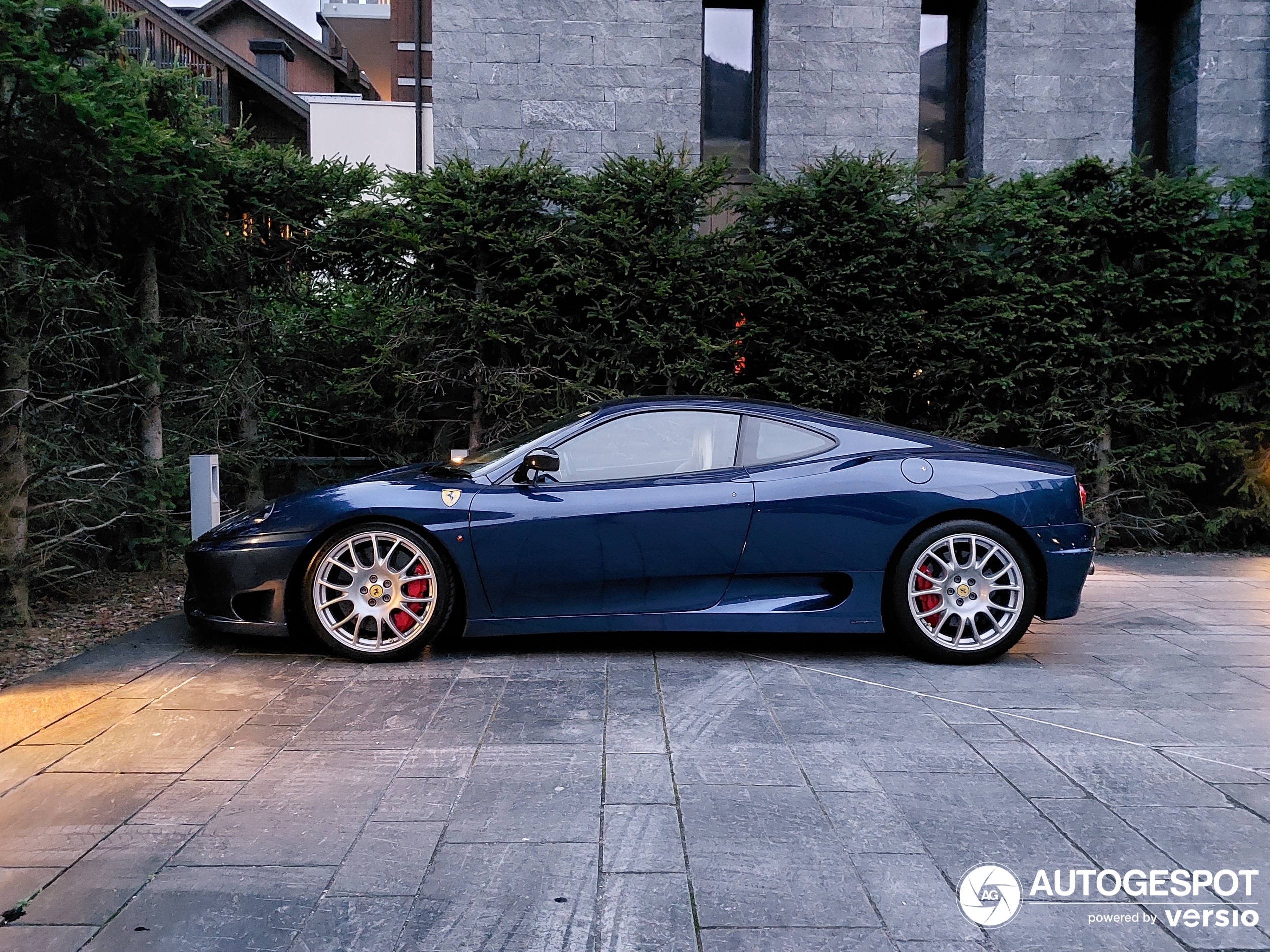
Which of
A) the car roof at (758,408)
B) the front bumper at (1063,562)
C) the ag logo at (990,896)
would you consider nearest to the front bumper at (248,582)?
the car roof at (758,408)

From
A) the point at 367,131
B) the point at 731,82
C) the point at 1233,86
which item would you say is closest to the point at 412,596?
the point at 731,82

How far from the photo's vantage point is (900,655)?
4773 millimetres

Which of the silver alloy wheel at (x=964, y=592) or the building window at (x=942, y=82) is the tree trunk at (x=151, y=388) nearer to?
the silver alloy wheel at (x=964, y=592)

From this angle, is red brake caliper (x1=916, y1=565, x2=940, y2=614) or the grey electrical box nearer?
red brake caliper (x1=916, y1=565, x2=940, y2=614)

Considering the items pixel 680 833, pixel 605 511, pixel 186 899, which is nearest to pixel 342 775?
pixel 186 899

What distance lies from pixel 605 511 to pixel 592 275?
3.43 metres

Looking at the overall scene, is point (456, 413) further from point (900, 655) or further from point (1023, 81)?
point (1023, 81)

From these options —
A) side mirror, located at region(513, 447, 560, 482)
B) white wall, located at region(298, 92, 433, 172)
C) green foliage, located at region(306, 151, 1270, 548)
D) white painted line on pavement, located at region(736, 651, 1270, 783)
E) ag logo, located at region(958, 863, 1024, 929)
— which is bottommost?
white painted line on pavement, located at region(736, 651, 1270, 783)

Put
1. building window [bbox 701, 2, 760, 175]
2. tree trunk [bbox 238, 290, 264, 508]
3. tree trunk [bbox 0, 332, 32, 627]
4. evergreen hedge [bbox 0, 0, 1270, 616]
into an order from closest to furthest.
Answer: tree trunk [bbox 0, 332, 32, 627] → evergreen hedge [bbox 0, 0, 1270, 616] → tree trunk [bbox 238, 290, 264, 508] → building window [bbox 701, 2, 760, 175]

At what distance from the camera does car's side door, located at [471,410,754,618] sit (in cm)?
447

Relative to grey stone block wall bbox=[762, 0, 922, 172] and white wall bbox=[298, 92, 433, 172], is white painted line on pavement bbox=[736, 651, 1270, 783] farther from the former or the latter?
white wall bbox=[298, 92, 433, 172]

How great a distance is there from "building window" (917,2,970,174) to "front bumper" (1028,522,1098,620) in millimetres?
7527

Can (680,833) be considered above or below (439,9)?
below

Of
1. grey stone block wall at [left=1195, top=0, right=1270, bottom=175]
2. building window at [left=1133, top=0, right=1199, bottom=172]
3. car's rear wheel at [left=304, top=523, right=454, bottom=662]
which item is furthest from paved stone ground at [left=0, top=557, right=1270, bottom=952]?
building window at [left=1133, top=0, right=1199, bottom=172]
